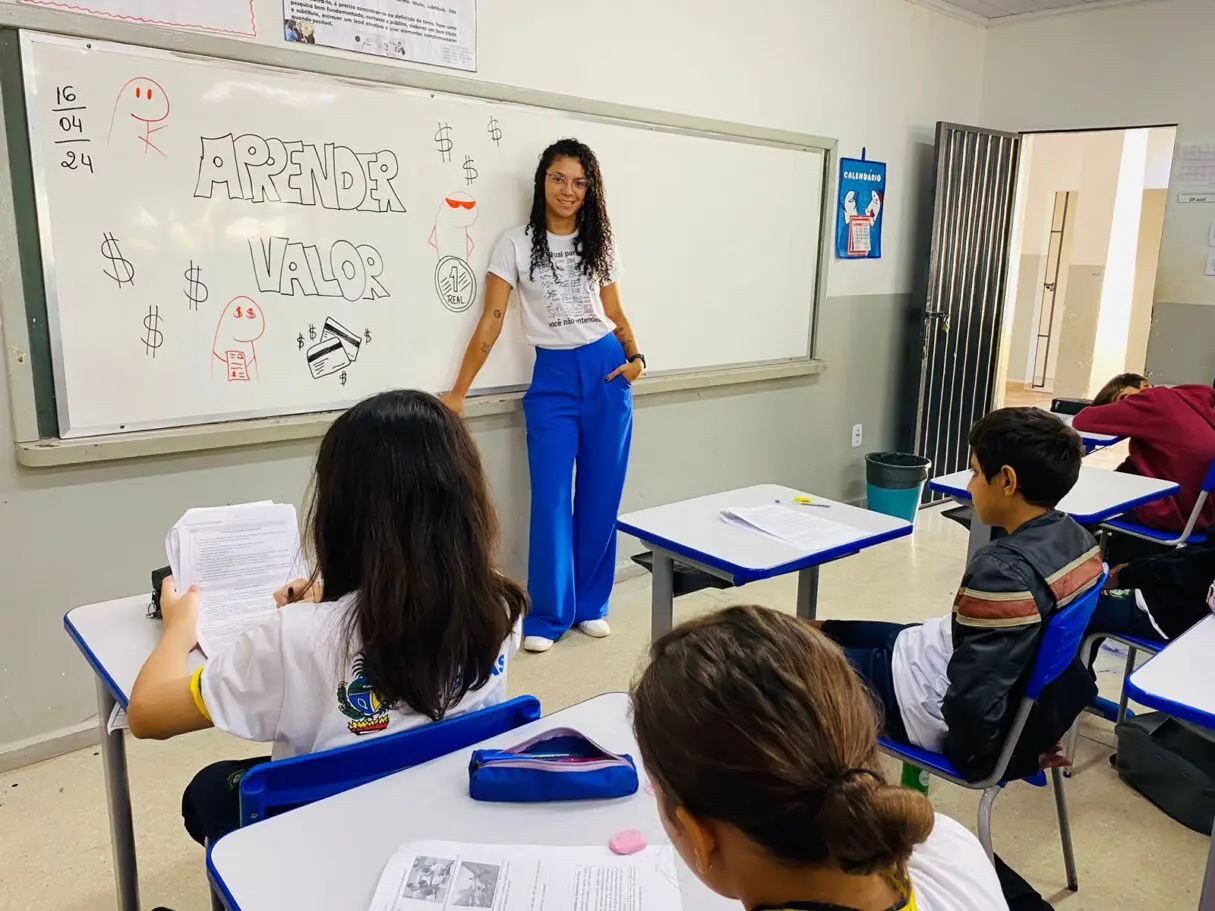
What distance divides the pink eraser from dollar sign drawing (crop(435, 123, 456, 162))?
2391 millimetres

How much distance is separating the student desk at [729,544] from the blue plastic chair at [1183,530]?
1.11 m

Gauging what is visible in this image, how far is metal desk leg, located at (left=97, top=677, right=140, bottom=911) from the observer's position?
60.2 inches

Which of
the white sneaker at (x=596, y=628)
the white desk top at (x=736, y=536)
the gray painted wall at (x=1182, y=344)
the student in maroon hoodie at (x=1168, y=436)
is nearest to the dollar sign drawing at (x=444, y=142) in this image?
the white desk top at (x=736, y=536)

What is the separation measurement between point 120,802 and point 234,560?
47cm

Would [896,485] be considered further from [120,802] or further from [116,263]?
[120,802]

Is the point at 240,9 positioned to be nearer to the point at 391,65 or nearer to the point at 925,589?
the point at 391,65

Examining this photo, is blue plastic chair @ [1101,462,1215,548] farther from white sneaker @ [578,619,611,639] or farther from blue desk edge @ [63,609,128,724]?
blue desk edge @ [63,609,128,724]

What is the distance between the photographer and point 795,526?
2.22 metres

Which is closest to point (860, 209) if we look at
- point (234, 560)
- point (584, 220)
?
point (584, 220)

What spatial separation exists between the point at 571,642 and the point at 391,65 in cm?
195

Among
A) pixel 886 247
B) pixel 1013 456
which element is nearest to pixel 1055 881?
pixel 1013 456

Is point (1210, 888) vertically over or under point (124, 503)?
under

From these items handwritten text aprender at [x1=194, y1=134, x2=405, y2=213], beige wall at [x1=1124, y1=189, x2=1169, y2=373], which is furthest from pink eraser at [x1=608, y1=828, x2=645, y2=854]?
beige wall at [x1=1124, y1=189, x2=1169, y2=373]

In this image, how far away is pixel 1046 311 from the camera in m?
8.64
